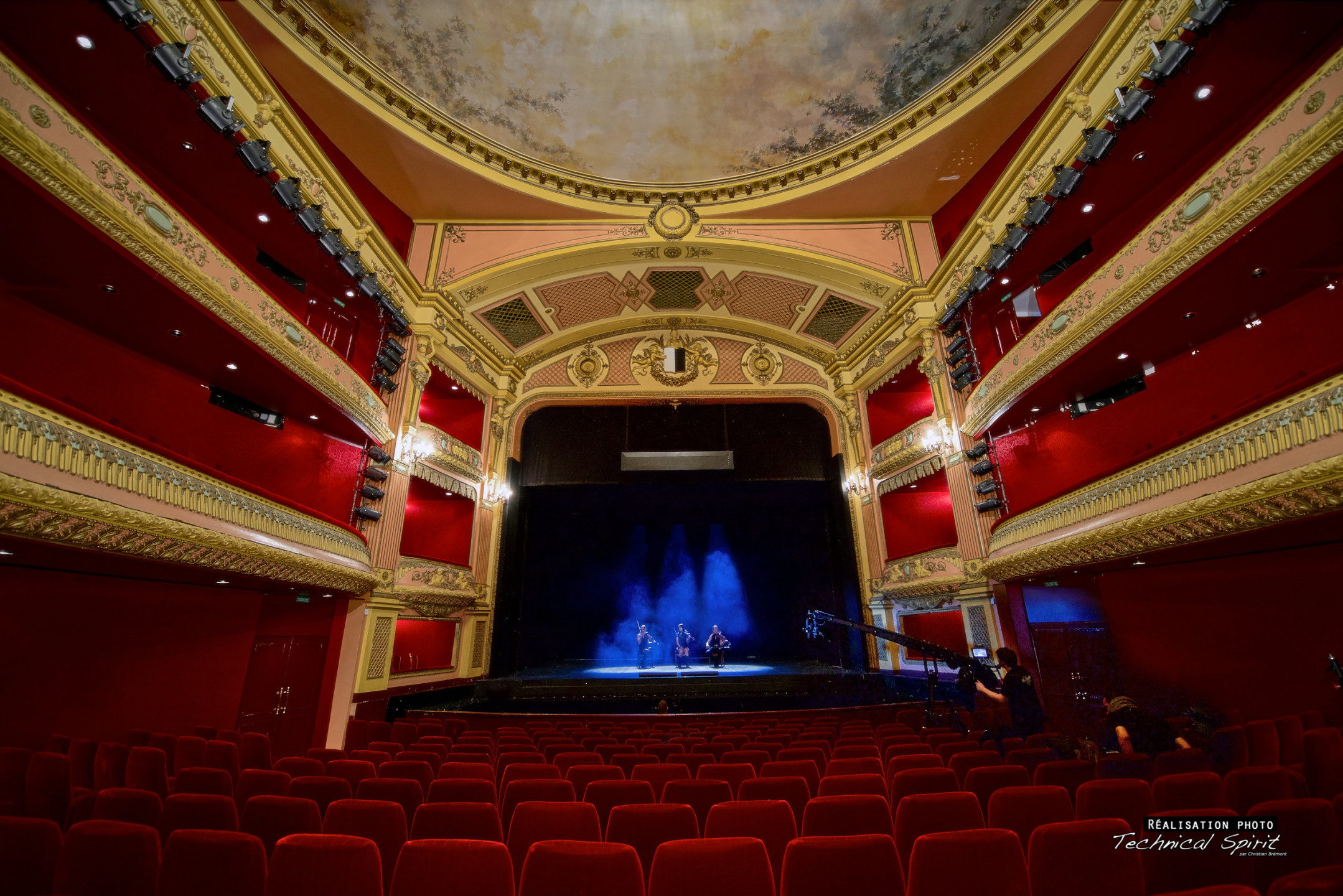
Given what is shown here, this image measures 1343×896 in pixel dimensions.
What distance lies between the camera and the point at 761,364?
47.1ft

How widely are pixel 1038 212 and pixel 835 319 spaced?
5.44m

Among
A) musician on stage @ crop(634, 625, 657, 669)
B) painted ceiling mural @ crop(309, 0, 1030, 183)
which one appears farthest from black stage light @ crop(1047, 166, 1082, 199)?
musician on stage @ crop(634, 625, 657, 669)

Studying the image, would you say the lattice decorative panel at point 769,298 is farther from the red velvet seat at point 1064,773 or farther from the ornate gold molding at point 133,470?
the red velvet seat at point 1064,773

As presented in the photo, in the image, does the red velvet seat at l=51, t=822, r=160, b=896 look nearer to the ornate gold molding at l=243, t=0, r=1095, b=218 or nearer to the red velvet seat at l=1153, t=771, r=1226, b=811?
the red velvet seat at l=1153, t=771, r=1226, b=811

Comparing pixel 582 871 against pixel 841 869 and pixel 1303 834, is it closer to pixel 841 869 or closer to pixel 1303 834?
pixel 841 869

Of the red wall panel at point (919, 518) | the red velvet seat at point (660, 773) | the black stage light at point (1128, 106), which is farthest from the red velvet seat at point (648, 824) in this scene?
the red wall panel at point (919, 518)

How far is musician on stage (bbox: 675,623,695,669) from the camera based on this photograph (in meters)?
13.6

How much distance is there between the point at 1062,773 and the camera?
2893 millimetres

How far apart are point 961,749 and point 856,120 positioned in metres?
10.4

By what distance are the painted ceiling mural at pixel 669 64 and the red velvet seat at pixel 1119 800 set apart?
10440 millimetres

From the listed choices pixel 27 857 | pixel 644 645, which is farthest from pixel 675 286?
pixel 27 857

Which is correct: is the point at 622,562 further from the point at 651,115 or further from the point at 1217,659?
the point at 1217,659

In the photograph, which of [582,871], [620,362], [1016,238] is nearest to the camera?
[582,871]

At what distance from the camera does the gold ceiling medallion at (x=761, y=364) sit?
14.3 metres
